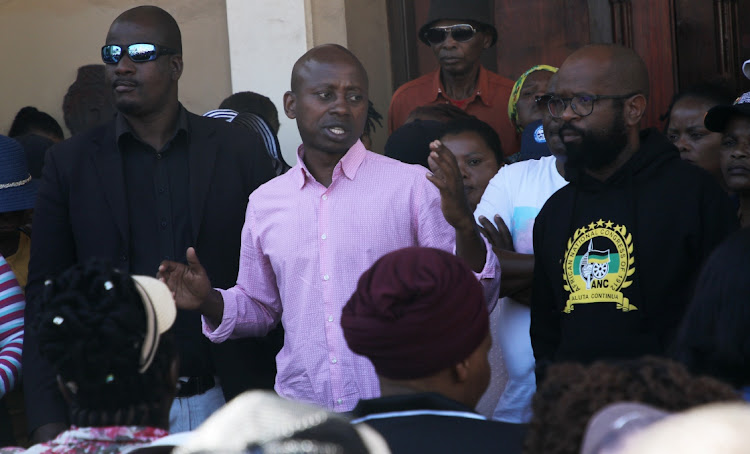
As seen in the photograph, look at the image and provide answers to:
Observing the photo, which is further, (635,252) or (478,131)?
A: (478,131)

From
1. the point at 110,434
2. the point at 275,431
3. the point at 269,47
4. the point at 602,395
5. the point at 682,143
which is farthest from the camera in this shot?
the point at 269,47

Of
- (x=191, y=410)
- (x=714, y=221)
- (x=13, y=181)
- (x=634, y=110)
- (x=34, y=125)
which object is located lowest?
(x=191, y=410)

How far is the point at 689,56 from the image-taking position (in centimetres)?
661

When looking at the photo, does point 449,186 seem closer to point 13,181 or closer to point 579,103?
point 579,103

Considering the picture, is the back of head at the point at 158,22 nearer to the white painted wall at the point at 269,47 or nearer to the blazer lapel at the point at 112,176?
the blazer lapel at the point at 112,176

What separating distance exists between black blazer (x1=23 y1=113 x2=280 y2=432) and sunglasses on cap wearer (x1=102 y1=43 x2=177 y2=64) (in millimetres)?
276

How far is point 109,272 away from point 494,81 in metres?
3.92

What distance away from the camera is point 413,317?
8.40 ft

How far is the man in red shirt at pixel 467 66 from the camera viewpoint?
6.08 m

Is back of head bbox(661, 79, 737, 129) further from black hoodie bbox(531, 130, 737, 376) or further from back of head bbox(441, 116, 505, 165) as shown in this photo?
black hoodie bbox(531, 130, 737, 376)

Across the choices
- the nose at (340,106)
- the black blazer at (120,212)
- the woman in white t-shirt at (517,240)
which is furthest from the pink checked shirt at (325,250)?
the woman in white t-shirt at (517,240)

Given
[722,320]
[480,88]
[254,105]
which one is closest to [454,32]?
[480,88]

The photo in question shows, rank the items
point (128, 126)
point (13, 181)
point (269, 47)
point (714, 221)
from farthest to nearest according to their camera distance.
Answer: point (269, 47) → point (13, 181) → point (128, 126) → point (714, 221)

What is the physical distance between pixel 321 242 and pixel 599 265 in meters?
1.02
